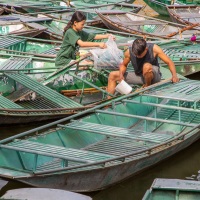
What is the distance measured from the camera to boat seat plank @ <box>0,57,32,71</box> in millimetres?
10580

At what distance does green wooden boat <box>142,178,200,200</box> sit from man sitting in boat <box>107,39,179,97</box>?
3421 millimetres

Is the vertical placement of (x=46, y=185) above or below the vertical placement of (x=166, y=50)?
below

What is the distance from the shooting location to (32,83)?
9.86m

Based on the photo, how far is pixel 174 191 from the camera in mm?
6305

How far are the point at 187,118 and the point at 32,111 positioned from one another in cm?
229

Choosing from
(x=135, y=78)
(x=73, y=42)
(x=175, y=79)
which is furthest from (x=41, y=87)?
(x=175, y=79)

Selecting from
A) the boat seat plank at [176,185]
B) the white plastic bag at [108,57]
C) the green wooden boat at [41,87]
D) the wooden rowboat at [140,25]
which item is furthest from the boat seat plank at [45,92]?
the wooden rowboat at [140,25]

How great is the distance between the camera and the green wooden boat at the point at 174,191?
20.5ft

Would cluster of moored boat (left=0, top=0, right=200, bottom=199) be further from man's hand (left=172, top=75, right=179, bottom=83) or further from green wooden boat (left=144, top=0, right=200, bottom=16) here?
green wooden boat (left=144, top=0, right=200, bottom=16)

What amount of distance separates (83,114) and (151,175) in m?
1.31

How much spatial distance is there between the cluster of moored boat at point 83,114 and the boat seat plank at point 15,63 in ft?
0.05

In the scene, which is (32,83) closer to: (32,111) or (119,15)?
(32,111)

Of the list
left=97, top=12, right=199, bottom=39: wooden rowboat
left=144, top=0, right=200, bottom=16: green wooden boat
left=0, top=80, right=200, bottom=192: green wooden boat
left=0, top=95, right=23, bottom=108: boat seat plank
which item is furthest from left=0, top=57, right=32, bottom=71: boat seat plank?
left=144, top=0, right=200, bottom=16: green wooden boat

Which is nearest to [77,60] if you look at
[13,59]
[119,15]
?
[13,59]
